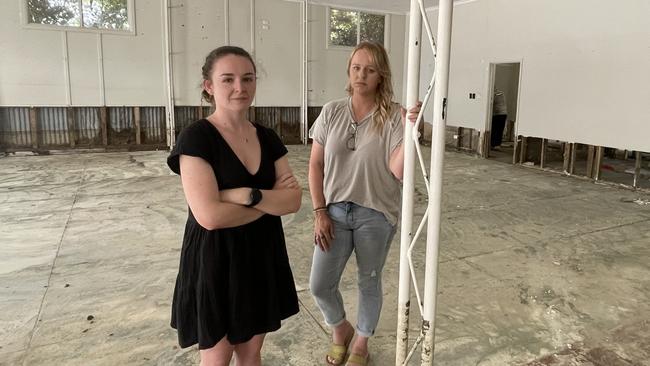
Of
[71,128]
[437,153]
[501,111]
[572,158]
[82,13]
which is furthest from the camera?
[501,111]

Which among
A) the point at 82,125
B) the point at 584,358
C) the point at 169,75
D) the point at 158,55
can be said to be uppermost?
the point at 158,55

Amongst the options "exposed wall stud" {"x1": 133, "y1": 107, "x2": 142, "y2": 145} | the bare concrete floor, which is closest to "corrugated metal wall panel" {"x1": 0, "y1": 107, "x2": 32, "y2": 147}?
"exposed wall stud" {"x1": 133, "y1": 107, "x2": 142, "y2": 145}

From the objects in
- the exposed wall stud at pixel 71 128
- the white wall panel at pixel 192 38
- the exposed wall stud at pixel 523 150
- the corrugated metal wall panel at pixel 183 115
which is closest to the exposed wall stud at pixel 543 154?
the exposed wall stud at pixel 523 150

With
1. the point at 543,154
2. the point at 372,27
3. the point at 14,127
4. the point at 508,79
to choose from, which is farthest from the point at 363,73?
the point at 508,79

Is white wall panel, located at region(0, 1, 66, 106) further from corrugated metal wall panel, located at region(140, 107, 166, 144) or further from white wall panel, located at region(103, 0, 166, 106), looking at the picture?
corrugated metal wall panel, located at region(140, 107, 166, 144)

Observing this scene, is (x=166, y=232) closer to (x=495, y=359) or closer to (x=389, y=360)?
(x=389, y=360)

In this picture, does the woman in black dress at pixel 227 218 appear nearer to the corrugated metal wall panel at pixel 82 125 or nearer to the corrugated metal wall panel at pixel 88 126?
the corrugated metal wall panel at pixel 82 125

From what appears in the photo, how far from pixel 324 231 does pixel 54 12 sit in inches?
355

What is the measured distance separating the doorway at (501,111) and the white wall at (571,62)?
0.17 m

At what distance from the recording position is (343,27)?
435 inches

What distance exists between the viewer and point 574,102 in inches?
294

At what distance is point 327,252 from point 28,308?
204 cm

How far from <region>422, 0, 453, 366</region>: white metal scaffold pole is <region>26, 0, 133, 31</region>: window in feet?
29.8

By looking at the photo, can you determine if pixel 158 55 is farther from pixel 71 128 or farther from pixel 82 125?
pixel 71 128
